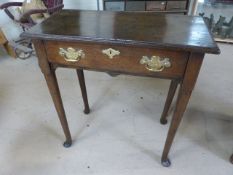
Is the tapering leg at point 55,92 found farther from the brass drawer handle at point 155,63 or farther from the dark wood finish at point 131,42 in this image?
the brass drawer handle at point 155,63

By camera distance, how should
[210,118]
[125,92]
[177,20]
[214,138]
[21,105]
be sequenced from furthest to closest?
[125,92], [21,105], [210,118], [214,138], [177,20]

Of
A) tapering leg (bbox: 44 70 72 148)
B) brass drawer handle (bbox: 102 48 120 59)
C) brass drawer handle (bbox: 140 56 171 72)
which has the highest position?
brass drawer handle (bbox: 102 48 120 59)

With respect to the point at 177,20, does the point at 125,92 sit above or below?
below

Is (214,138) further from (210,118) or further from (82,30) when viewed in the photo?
(82,30)

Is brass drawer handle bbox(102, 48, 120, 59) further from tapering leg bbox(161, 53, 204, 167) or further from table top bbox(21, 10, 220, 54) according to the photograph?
tapering leg bbox(161, 53, 204, 167)

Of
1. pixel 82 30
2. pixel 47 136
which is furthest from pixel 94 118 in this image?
pixel 82 30

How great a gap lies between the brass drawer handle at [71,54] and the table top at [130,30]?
0.18 ft

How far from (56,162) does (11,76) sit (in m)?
1.12

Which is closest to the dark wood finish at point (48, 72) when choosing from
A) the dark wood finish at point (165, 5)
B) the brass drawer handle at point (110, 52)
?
the brass drawer handle at point (110, 52)

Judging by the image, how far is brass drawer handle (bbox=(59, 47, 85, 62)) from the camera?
746 mm

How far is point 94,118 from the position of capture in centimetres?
140

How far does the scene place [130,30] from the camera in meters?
0.75

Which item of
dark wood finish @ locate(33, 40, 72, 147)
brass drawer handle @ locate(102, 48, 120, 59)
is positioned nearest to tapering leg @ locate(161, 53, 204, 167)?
brass drawer handle @ locate(102, 48, 120, 59)

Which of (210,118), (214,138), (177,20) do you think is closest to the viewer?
(177,20)
